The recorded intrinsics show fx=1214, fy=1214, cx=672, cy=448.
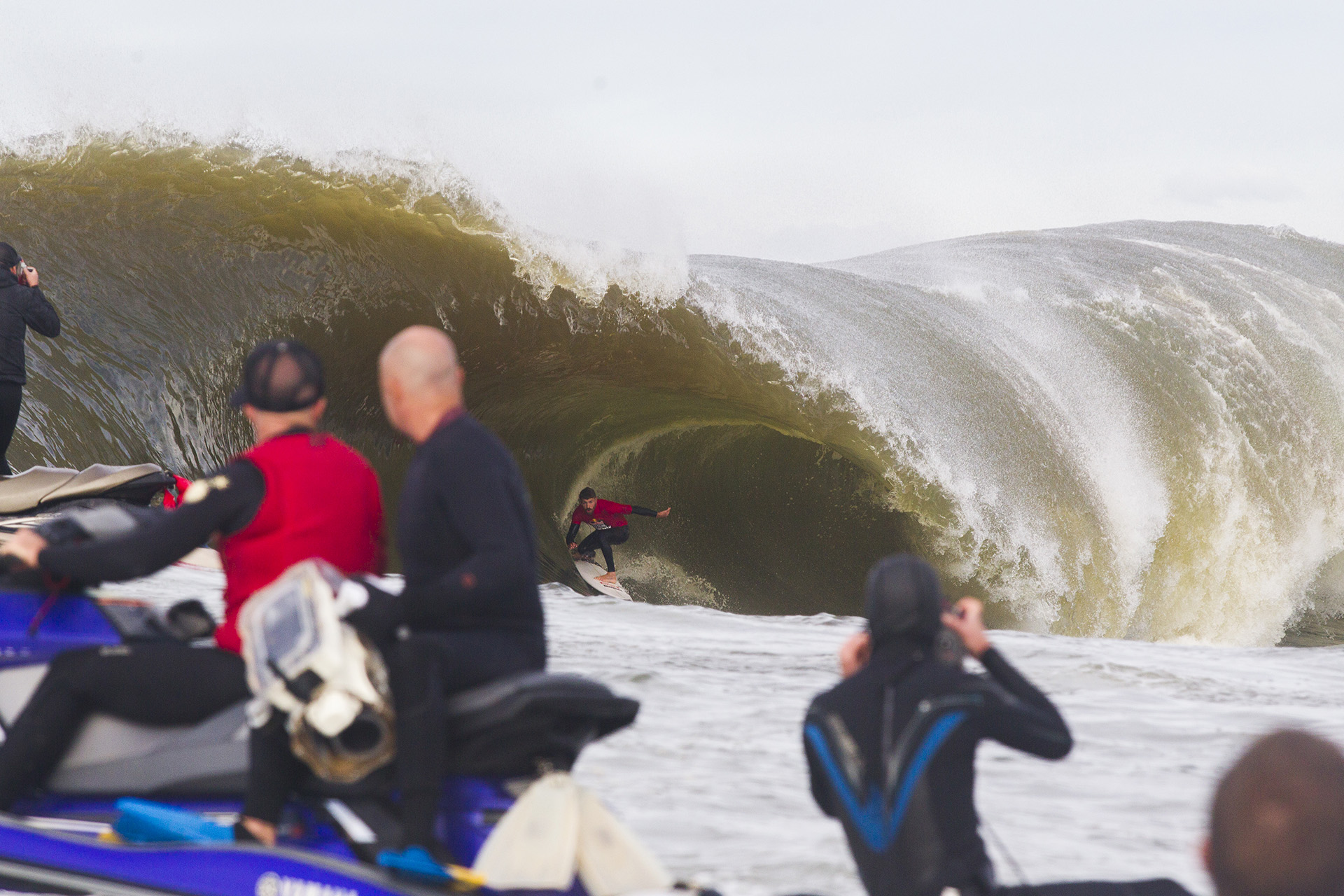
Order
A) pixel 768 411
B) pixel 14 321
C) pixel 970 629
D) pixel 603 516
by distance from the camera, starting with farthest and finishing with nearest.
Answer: pixel 603 516, pixel 768 411, pixel 14 321, pixel 970 629

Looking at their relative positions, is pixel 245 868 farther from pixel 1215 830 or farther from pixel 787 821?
pixel 1215 830

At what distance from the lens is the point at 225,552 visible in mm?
2213

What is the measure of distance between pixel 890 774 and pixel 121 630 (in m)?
1.47

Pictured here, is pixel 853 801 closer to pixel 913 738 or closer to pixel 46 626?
pixel 913 738

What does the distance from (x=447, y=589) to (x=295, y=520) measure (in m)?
0.37

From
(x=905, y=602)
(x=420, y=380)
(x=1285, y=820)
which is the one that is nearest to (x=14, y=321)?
(x=420, y=380)

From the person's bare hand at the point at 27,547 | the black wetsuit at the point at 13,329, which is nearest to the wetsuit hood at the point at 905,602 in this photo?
the person's bare hand at the point at 27,547

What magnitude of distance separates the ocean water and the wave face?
155 inches

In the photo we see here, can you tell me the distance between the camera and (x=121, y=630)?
230cm

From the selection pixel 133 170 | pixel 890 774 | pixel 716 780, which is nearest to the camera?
pixel 890 774

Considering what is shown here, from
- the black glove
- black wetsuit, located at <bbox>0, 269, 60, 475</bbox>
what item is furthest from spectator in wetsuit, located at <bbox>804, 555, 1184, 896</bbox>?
black wetsuit, located at <bbox>0, 269, 60, 475</bbox>

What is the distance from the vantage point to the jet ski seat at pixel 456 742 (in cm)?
206

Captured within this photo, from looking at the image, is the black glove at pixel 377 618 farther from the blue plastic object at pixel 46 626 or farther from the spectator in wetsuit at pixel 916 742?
the spectator in wetsuit at pixel 916 742

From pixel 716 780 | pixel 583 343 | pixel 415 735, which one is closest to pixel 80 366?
pixel 583 343
